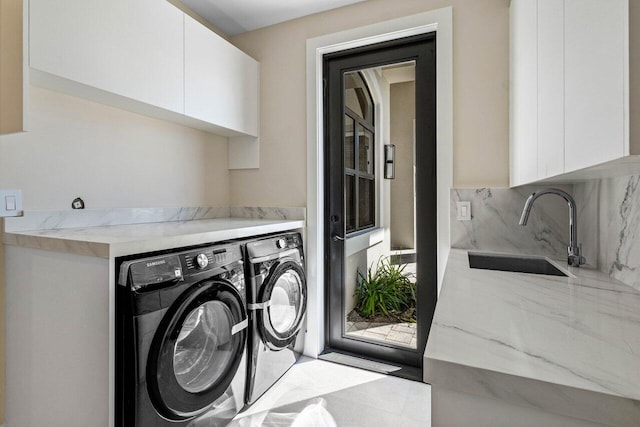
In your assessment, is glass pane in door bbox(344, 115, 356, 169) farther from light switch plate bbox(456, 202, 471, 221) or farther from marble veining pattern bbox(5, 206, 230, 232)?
marble veining pattern bbox(5, 206, 230, 232)

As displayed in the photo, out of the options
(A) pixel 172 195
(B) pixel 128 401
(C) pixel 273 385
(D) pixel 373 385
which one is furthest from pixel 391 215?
(B) pixel 128 401

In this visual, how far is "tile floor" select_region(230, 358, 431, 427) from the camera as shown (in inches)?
68.3

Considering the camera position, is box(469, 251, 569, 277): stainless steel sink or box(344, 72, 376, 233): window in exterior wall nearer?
box(469, 251, 569, 277): stainless steel sink

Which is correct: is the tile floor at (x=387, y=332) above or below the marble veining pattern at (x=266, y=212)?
below

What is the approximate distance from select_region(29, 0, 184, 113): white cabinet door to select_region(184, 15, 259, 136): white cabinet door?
0.27 feet

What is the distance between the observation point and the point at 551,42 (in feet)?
3.18

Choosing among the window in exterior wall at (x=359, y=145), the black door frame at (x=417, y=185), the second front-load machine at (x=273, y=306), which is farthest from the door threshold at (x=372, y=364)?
the window in exterior wall at (x=359, y=145)

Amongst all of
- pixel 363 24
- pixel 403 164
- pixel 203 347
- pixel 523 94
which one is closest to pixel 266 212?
pixel 403 164

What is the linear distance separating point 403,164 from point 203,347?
1.68 m

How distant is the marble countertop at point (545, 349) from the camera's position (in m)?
0.48

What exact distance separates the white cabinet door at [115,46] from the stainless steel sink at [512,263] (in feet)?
6.25

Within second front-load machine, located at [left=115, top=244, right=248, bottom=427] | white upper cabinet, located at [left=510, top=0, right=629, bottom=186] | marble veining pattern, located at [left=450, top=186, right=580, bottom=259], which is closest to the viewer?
white upper cabinet, located at [left=510, top=0, right=629, bottom=186]

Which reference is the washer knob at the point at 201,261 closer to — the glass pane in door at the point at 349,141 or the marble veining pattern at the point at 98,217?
the marble veining pattern at the point at 98,217

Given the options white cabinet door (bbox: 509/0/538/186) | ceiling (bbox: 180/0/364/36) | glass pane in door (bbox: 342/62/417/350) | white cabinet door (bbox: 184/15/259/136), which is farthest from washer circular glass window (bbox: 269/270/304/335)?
ceiling (bbox: 180/0/364/36)
